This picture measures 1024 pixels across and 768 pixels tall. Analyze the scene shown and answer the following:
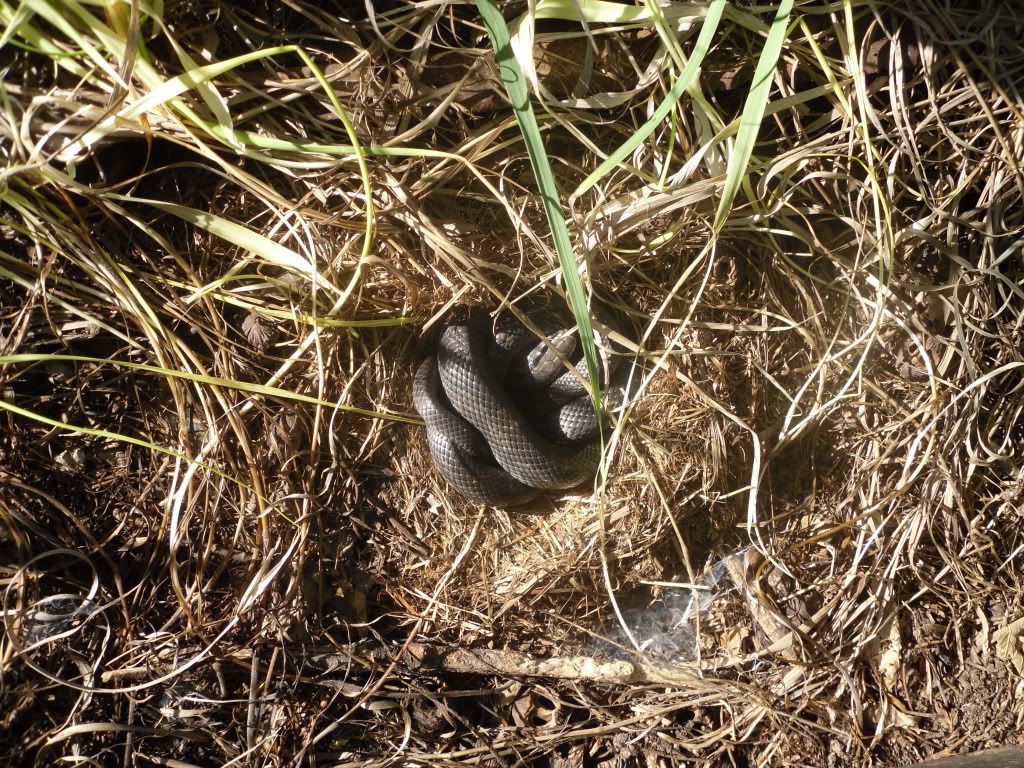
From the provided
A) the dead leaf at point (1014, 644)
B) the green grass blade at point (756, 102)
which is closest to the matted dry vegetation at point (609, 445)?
the dead leaf at point (1014, 644)

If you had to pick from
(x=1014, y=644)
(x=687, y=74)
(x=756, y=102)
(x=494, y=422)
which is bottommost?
(x=1014, y=644)

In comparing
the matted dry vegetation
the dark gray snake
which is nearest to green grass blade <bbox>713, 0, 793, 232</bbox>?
the matted dry vegetation

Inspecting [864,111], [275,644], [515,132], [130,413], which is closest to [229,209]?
[130,413]

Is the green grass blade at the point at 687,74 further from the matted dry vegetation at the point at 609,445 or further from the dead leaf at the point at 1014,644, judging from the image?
the dead leaf at the point at 1014,644

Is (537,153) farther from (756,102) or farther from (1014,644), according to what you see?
(1014,644)

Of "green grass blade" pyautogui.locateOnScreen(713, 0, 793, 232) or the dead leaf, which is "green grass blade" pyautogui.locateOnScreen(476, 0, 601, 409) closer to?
"green grass blade" pyautogui.locateOnScreen(713, 0, 793, 232)

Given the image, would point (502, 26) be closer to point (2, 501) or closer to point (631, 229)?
point (631, 229)

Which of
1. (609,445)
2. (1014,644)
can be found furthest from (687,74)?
(1014,644)
